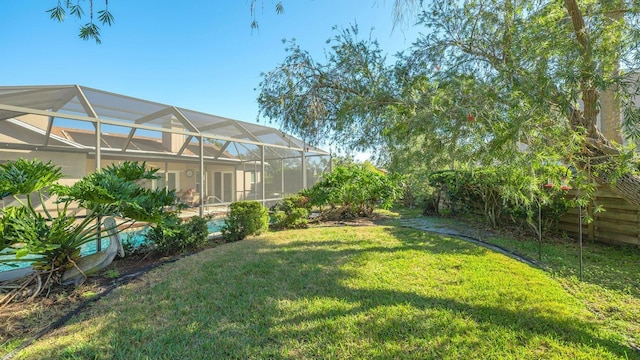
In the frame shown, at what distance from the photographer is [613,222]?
528 cm

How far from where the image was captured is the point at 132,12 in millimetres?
3822

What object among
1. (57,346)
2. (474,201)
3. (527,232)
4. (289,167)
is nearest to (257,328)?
(57,346)

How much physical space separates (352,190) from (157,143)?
21.8ft

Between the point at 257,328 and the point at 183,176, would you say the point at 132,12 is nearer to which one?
the point at 257,328

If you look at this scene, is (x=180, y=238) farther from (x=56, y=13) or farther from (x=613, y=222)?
(x=613, y=222)

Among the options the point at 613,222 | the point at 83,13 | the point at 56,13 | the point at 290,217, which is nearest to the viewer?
the point at 56,13

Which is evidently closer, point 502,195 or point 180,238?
point 180,238

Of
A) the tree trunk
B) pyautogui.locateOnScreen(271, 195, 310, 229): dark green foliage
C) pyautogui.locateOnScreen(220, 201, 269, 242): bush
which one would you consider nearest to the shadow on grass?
the tree trunk

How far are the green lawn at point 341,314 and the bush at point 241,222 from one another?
1846 millimetres

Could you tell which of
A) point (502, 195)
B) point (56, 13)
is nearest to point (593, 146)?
point (502, 195)

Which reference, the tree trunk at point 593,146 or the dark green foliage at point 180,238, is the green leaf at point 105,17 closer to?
the dark green foliage at point 180,238

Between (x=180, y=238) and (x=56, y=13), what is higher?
(x=56, y=13)

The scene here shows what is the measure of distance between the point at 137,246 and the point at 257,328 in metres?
4.00

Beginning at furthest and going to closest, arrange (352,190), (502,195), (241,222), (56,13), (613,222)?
(352,190) < (241,222) < (502,195) < (613,222) < (56,13)
